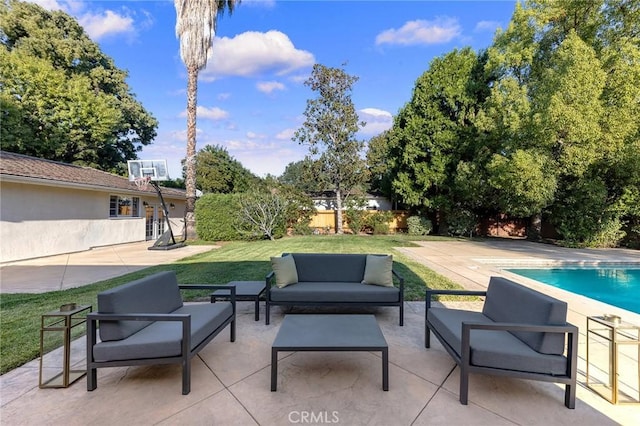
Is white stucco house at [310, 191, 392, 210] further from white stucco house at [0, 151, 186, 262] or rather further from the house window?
white stucco house at [0, 151, 186, 262]

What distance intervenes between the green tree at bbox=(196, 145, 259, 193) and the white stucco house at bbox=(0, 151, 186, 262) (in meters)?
13.2

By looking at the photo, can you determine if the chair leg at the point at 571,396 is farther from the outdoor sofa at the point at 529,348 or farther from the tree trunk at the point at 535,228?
the tree trunk at the point at 535,228

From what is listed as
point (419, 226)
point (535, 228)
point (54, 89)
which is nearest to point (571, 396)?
point (419, 226)

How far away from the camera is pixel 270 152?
2861 cm

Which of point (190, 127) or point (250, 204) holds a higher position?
point (190, 127)

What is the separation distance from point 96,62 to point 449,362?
92.4 ft

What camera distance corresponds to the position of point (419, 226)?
1769 cm

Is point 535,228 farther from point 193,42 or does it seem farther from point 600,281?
point 193,42

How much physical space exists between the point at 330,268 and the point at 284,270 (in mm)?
762

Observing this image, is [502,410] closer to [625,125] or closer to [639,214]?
[625,125]

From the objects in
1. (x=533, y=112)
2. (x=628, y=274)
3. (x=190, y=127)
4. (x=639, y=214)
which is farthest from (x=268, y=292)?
(x=639, y=214)

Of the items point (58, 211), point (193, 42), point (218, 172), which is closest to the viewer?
point (58, 211)

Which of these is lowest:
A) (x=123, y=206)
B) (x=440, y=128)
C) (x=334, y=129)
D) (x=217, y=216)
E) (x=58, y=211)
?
(x=217, y=216)

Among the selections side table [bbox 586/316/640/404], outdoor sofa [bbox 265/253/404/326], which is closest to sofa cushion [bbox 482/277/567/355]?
side table [bbox 586/316/640/404]
